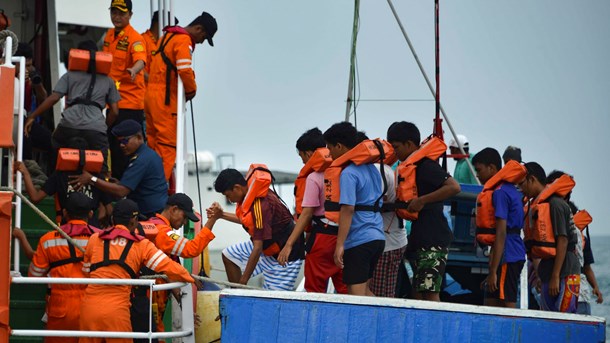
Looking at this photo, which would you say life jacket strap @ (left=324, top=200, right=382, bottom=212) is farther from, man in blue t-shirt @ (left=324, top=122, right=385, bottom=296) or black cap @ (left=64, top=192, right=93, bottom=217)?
black cap @ (left=64, top=192, right=93, bottom=217)

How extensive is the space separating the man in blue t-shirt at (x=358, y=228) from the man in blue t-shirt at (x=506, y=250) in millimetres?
1548

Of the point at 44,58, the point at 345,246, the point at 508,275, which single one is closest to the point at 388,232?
the point at 345,246

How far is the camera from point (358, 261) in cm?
991

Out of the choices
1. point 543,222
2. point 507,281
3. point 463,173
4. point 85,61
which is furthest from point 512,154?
point 85,61

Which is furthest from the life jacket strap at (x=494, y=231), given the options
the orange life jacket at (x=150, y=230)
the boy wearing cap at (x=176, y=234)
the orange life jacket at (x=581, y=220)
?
the orange life jacket at (x=150, y=230)

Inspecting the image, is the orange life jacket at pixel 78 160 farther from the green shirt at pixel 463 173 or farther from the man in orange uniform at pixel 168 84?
the green shirt at pixel 463 173

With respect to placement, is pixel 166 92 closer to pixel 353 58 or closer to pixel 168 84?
pixel 168 84

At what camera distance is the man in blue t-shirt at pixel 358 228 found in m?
9.76

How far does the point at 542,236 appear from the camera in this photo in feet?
39.1

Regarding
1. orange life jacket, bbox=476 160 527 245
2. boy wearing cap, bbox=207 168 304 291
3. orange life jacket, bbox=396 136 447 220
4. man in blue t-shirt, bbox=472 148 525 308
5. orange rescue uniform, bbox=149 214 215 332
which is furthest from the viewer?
orange life jacket, bbox=476 160 527 245

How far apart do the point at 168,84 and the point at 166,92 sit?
0.09 metres

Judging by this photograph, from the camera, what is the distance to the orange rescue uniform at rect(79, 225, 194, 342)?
9.30 m

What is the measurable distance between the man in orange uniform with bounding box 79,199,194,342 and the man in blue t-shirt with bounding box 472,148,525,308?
10.4 ft

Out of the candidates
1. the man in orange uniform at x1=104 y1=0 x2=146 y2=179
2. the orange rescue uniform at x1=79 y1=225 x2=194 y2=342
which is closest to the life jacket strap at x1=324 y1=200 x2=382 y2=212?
the orange rescue uniform at x1=79 y1=225 x2=194 y2=342
